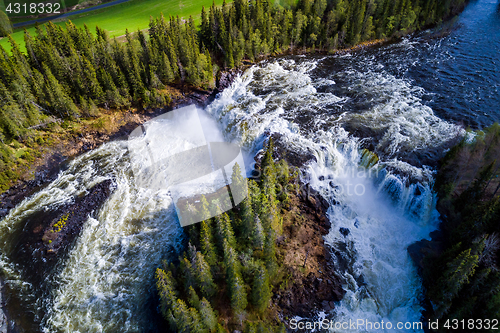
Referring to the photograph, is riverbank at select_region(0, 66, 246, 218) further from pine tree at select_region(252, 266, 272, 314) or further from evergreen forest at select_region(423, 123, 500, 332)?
evergreen forest at select_region(423, 123, 500, 332)

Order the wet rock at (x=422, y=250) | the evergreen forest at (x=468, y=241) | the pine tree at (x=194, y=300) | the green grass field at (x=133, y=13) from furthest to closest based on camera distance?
1. the green grass field at (x=133, y=13)
2. the wet rock at (x=422, y=250)
3. the pine tree at (x=194, y=300)
4. the evergreen forest at (x=468, y=241)

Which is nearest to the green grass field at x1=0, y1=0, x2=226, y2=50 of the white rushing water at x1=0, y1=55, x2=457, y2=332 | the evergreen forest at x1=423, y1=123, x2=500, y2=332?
the white rushing water at x1=0, y1=55, x2=457, y2=332

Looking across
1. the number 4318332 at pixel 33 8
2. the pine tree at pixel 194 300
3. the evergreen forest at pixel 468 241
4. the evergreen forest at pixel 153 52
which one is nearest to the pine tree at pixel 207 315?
the pine tree at pixel 194 300

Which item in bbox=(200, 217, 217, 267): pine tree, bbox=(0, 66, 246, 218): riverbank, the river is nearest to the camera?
bbox=(200, 217, 217, 267): pine tree

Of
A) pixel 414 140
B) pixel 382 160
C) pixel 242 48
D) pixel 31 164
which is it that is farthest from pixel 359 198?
pixel 31 164

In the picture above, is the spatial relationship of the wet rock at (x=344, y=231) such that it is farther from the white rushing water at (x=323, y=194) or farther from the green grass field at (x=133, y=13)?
the green grass field at (x=133, y=13)

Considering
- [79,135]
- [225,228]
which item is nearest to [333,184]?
[225,228]
